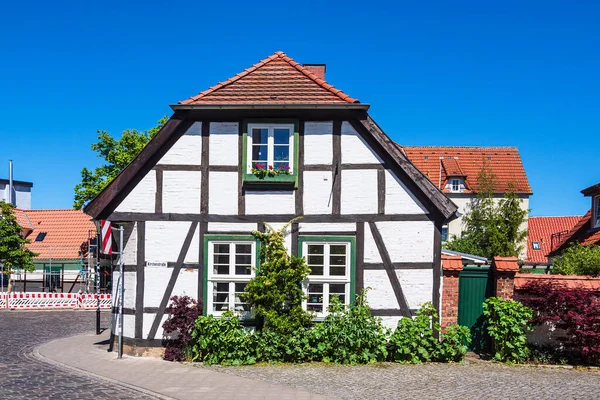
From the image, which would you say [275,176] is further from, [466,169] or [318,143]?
[466,169]

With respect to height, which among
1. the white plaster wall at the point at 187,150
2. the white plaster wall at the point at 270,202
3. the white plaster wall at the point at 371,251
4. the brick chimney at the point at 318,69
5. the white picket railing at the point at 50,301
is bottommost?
the white picket railing at the point at 50,301

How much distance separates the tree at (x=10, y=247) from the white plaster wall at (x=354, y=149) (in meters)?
24.5

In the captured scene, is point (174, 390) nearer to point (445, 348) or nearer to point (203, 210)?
point (203, 210)

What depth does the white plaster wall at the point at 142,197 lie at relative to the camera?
550 inches

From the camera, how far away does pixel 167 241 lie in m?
13.9

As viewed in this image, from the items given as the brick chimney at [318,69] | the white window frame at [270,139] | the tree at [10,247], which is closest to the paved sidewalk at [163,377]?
the white window frame at [270,139]

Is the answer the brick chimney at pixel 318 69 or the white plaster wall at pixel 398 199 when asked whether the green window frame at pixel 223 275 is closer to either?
the white plaster wall at pixel 398 199

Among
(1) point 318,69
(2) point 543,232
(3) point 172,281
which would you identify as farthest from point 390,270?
(2) point 543,232

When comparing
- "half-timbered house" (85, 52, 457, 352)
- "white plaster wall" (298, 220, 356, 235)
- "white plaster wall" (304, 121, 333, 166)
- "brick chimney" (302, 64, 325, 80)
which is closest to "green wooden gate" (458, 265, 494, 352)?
"half-timbered house" (85, 52, 457, 352)

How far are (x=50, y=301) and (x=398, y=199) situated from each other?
866 inches

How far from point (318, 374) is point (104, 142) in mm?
28736

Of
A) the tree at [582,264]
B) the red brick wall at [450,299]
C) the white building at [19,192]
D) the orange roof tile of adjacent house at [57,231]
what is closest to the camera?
the red brick wall at [450,299]

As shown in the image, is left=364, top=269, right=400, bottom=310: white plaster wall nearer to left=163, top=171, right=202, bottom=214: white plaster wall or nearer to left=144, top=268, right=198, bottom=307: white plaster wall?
left=144, top=268, right=198, bottom=307: white plaster wall

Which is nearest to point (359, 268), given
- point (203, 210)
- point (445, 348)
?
point (445, 348)
